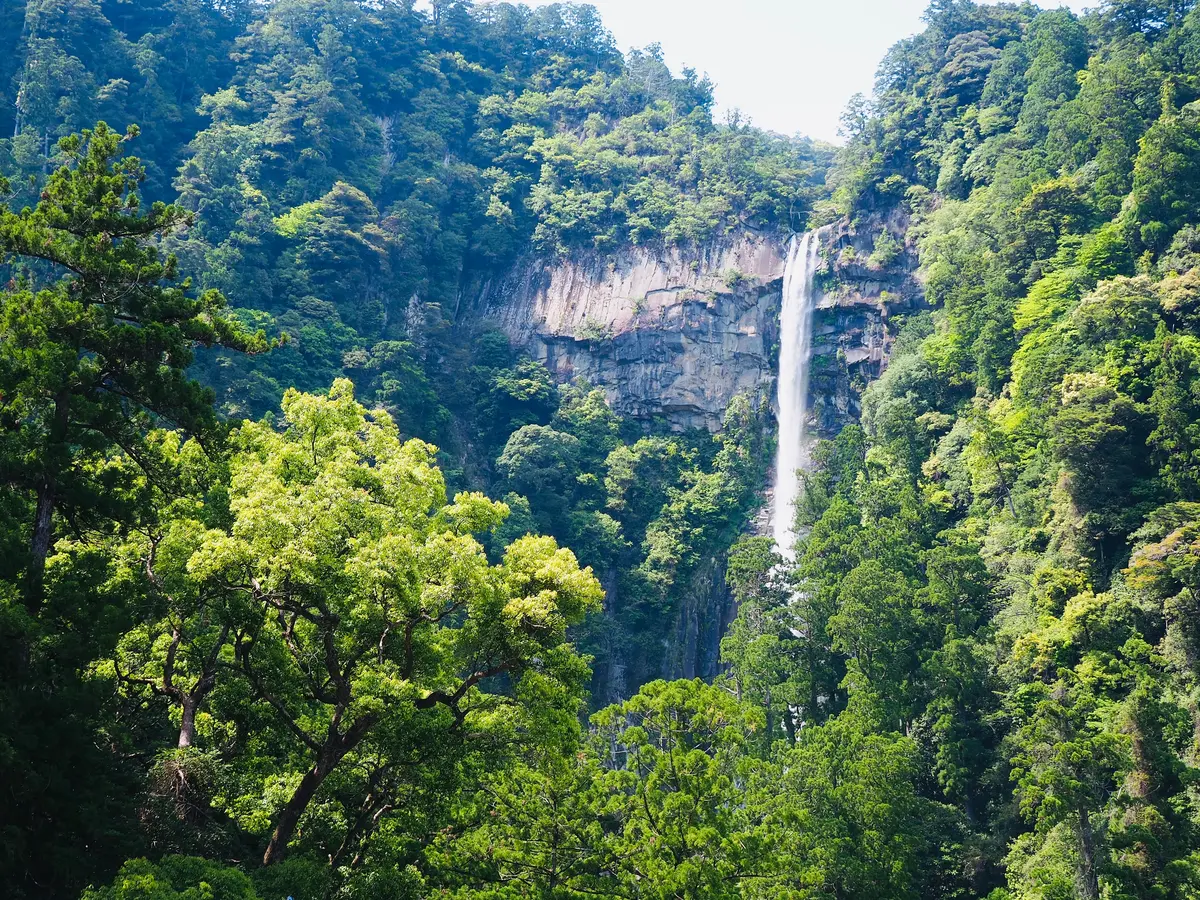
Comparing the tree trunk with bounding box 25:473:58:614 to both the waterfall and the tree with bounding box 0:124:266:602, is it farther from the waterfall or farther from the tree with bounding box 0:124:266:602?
the waterfall

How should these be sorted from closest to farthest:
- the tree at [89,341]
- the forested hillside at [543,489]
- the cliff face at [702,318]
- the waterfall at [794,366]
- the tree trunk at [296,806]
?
the tree at [89,341] < the tree trunk at [296,806] < the forested hillside at [543,489] < the waterfall at [794,366] < the cliff face at [702,318]

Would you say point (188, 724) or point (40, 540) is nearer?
point (40, 540)

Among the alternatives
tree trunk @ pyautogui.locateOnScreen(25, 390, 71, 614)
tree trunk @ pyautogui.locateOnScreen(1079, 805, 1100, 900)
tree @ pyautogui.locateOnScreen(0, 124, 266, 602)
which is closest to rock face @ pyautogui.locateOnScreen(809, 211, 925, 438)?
tree trunk @ pyautogui.locateOnScreen(1079, 805, 1100, 900)

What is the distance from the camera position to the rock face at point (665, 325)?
46.8m

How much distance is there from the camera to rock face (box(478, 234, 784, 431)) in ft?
154

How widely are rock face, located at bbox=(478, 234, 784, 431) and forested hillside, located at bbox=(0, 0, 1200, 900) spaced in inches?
53.7

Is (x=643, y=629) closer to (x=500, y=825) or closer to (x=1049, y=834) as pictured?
(x=1049, y=834)

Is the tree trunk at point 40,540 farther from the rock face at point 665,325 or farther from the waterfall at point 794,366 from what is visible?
the rock face at point 665,325

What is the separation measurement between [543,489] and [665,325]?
11.4 meters

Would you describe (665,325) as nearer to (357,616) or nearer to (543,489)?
(543,489)

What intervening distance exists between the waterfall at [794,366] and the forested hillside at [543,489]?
1276mm

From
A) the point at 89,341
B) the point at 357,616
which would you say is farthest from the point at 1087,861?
the point at 89,341

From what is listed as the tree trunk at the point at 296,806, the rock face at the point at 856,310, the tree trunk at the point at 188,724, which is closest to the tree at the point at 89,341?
the tree trunk at the point at 188,724

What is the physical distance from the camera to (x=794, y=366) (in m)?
46.4
